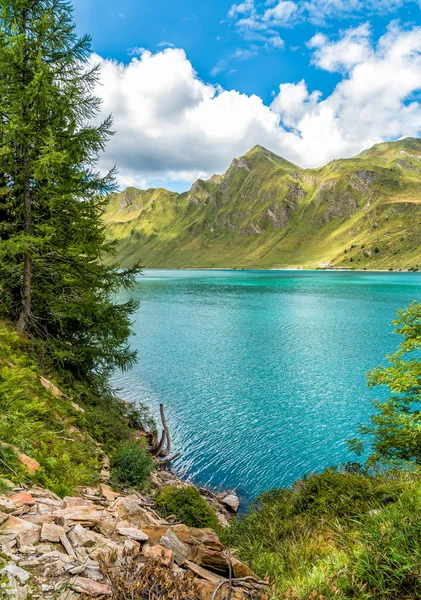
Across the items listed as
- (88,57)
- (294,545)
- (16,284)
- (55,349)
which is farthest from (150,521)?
(88,57)

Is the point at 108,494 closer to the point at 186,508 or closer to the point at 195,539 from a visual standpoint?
the point at 186,508

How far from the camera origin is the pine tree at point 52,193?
12508mm

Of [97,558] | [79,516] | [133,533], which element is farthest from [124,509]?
[97,558]

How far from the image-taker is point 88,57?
14.1 meters

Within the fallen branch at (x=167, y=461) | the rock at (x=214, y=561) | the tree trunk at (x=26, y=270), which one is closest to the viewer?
the rock at (x=214, y=561)

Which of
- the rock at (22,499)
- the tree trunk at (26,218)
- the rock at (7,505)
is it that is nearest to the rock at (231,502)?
the rock at (22,499)

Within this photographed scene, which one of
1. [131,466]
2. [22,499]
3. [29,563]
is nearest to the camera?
[29,563]

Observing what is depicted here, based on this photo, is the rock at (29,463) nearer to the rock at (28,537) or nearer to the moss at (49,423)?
the moss at (49,423)

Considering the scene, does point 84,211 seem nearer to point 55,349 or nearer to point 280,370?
point 55,349

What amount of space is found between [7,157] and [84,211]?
424cm

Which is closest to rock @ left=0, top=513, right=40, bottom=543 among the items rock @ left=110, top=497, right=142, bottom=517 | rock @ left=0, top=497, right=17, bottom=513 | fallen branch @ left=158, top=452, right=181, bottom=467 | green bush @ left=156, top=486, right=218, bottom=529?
rock @ left=0, top=497, right=17, bottom=513

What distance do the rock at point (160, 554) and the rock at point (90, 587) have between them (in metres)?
0.95

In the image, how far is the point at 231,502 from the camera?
15547mm

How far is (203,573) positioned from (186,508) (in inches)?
250
